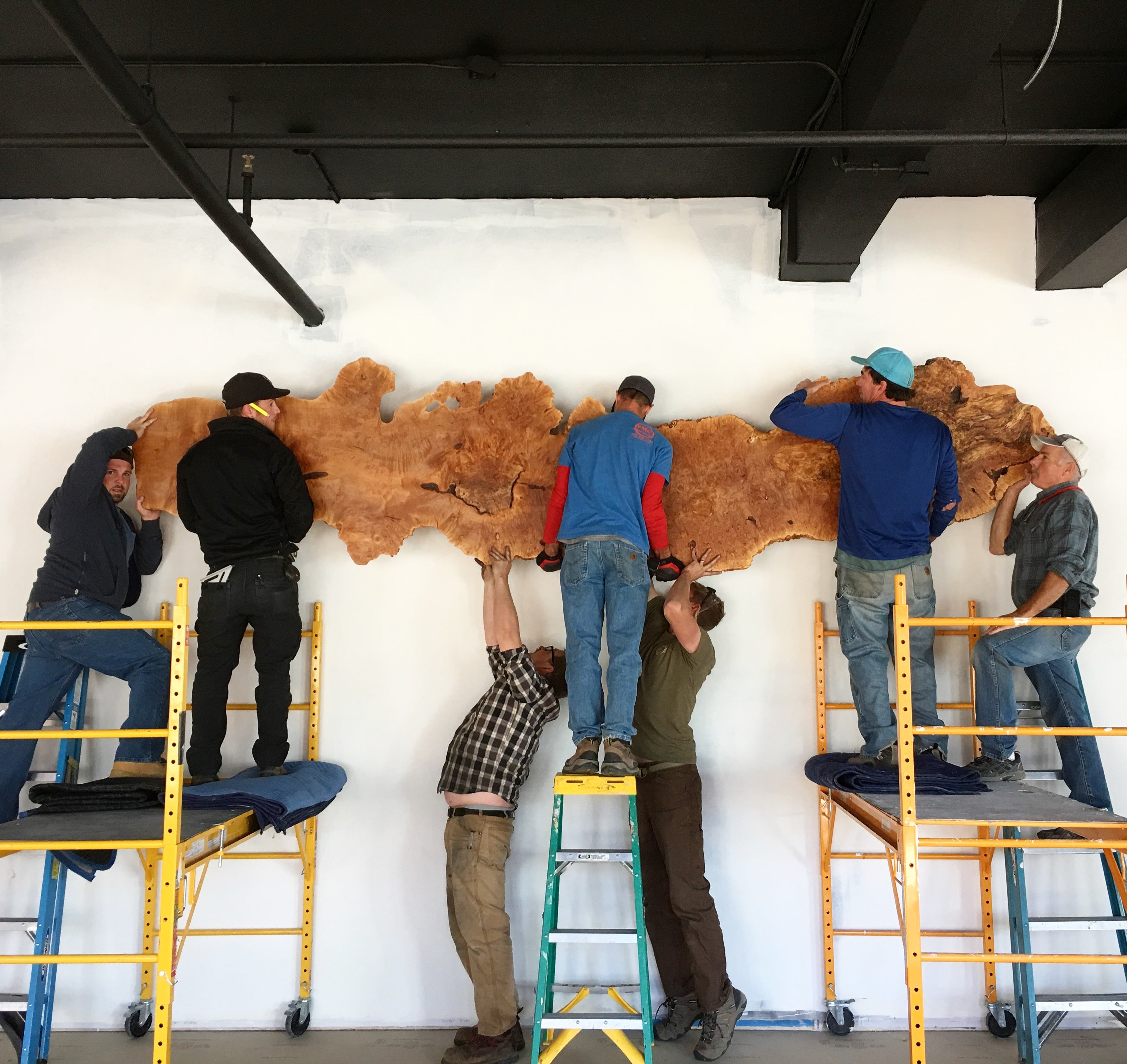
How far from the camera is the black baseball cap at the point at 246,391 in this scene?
375 cm

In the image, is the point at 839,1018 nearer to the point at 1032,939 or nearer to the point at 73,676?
the point at 1032,939

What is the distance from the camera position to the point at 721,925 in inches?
145

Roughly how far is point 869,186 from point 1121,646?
230 cm

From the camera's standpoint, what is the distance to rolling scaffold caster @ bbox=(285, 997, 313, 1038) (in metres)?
3.55

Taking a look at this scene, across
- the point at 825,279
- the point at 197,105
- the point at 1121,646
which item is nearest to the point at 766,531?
the point at 825,279

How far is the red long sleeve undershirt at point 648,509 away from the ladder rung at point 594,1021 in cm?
172

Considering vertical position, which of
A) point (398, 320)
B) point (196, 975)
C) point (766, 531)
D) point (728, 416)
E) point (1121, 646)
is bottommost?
point (196, 975)

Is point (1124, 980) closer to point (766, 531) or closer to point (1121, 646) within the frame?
point (1121, 646)

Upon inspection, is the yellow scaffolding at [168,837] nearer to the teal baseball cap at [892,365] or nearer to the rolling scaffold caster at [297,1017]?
the rolling scaffold caster at [297,1017]

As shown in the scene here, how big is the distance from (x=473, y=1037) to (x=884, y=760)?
1.91 m

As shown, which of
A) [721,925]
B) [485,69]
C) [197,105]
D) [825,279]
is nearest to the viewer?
[485,69]

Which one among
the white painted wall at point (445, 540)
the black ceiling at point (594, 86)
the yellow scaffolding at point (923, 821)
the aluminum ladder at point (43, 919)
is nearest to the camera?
the yellow scaffolding at point (923, 821)

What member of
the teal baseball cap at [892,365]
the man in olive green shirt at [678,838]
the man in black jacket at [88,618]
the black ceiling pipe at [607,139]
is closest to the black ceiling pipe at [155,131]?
the black ceiling pipe at [607,139]

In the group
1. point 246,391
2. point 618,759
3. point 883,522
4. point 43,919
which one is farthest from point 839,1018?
point 246,391
